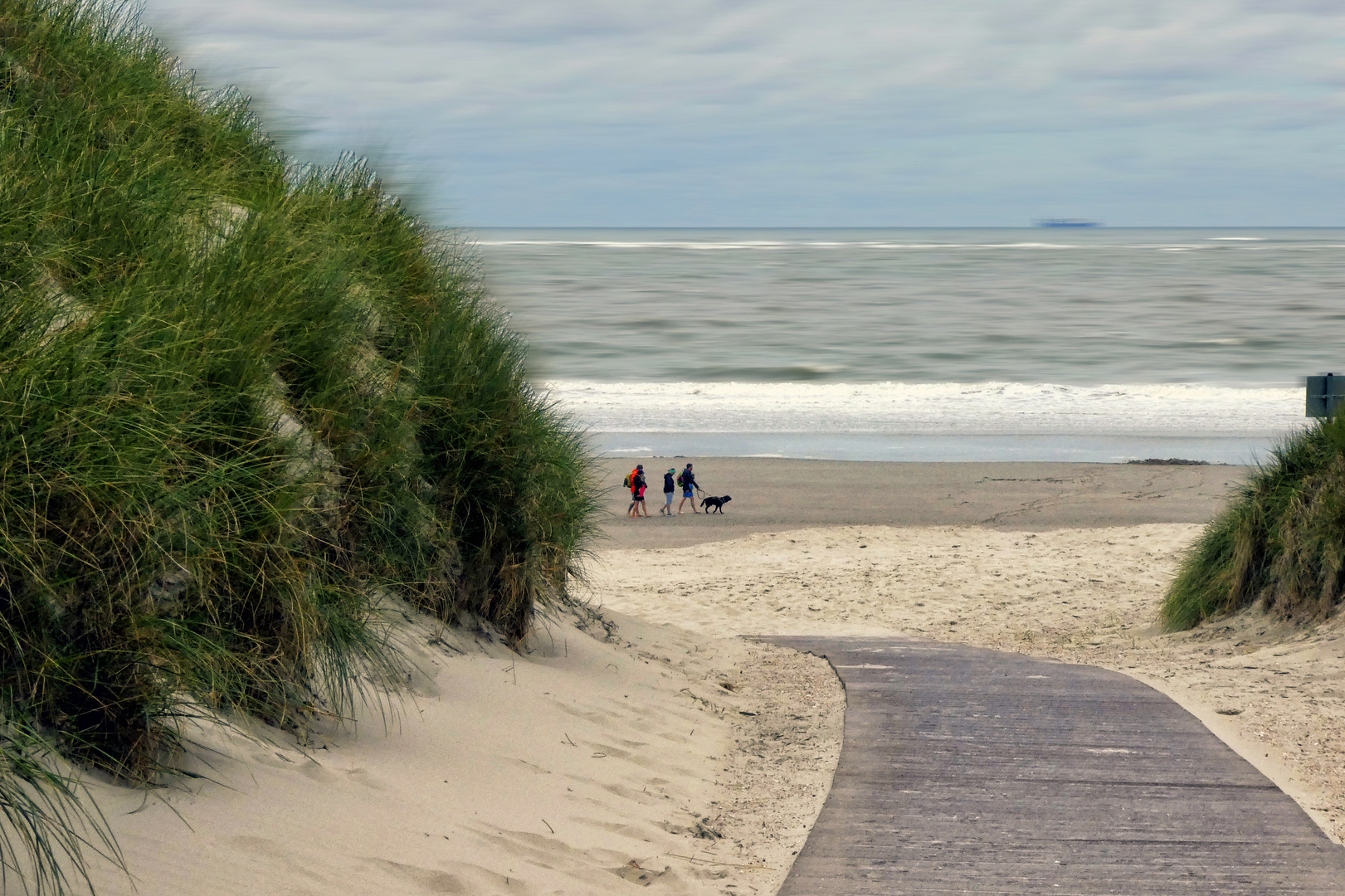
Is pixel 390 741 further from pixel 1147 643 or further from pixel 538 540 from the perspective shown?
pixel 1147 643

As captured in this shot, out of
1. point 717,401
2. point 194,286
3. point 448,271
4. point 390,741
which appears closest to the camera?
point 194,286

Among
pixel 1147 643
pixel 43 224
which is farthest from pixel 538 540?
pixel 1147 643

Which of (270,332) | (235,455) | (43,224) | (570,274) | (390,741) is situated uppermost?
(570,274)

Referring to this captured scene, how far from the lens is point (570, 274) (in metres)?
84.6

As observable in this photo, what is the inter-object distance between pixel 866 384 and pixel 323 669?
3166cm

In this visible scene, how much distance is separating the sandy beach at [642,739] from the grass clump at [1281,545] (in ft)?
1.00

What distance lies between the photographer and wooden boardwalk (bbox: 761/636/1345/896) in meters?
4.16

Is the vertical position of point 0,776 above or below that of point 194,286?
below

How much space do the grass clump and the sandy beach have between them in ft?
1.00

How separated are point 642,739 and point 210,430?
300cm

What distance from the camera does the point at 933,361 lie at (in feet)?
129

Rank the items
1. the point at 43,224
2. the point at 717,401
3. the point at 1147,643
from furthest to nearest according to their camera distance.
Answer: the point at 717,401 → the point at 1147,643 → the point at 43,224

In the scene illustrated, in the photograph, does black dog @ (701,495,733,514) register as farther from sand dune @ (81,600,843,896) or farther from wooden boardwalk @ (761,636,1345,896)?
wooden boardwalk @ (761,636,1345,896)

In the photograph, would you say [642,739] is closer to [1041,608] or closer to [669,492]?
[1041,608]
